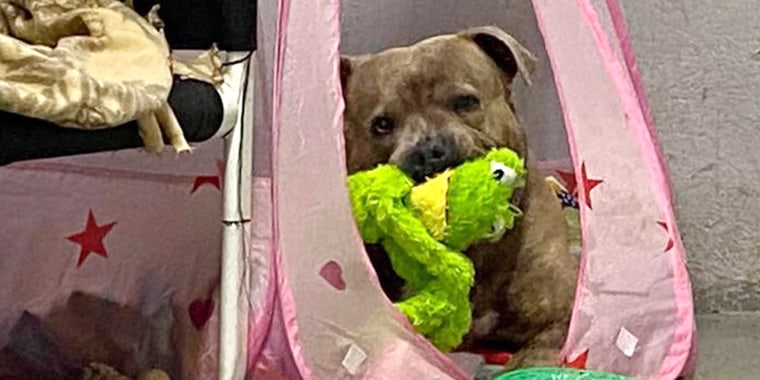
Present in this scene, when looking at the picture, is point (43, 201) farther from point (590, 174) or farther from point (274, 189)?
point (590, 174)

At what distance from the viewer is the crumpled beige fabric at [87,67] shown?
109 cm

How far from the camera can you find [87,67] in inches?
45.2

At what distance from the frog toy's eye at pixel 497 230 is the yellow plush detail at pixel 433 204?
0.07 meters

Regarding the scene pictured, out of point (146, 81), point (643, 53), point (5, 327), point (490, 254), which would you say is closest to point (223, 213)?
point (146, 81)

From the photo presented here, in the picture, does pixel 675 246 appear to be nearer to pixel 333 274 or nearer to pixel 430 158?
pixel 430 158

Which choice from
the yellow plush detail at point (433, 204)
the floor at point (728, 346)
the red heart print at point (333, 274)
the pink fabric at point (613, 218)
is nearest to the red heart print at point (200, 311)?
the red heart print at point (333, 274)

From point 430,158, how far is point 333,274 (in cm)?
25

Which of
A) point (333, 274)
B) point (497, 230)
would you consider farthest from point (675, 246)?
point (333, 274)

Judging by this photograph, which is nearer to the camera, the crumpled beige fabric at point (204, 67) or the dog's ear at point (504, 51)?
the crumpled beige fabric at point (204, 67)

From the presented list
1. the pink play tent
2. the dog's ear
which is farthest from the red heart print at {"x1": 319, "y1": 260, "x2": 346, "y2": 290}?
the dog's ear

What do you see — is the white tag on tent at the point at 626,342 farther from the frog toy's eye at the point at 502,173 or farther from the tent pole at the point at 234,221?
the tent pole at the point at 234,221

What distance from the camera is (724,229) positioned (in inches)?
83.2

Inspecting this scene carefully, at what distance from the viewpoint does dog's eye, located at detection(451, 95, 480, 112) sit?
66.2 inches

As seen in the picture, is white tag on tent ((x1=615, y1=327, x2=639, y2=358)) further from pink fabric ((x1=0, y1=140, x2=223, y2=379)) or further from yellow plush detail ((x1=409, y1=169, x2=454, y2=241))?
pink fabric ((x1=0, y1=140, x2=223, y2=379))
